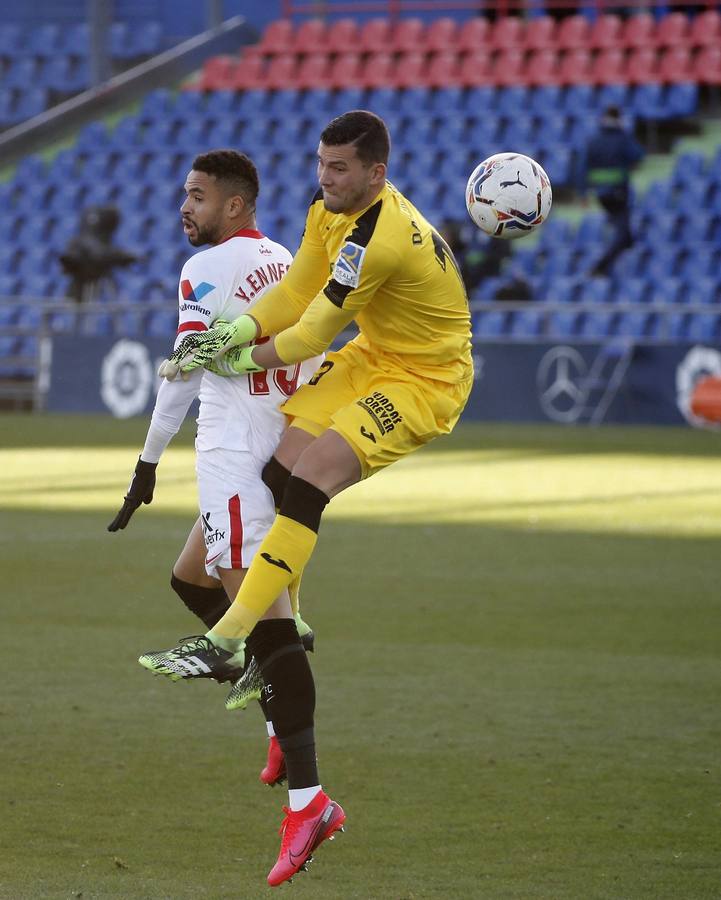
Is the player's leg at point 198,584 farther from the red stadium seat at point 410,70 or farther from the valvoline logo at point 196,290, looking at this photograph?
the red stadium seat at point 410,70

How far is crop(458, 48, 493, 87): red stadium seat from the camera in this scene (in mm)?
25812

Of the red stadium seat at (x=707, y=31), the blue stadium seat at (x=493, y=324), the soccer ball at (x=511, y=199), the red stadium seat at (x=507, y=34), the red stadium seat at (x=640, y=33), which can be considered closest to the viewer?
the soccer ball at (x=511, y=199)

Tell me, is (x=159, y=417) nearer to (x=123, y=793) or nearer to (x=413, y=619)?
(x=123, y=793)

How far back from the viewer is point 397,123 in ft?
85.0

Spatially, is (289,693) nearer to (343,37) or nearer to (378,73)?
(378,73)

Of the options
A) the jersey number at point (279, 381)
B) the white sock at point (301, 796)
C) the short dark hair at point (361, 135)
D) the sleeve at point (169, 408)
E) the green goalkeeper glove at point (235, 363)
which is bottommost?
the white sock at point (301, 796)

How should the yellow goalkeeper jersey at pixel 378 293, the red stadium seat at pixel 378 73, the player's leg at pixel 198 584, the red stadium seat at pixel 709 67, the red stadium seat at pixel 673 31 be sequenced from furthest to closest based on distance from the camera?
the red stadium seat at pixel 378 73 < the red stadium seat at pixel 673 31 < the red stadium seat at pixel 709 67 < the player's leg at pixel 198 584 < the yellow goalkeeper jersey at pixel 378 293

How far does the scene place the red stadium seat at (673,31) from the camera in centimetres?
2461

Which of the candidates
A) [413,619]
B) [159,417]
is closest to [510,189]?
[159,417]

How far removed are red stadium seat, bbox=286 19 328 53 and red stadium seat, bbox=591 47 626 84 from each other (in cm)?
504

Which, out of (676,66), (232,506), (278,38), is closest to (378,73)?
(278,38)

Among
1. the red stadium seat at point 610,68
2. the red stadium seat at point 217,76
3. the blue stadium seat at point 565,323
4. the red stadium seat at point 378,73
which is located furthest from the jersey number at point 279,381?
the red stadium seat at point 217,76

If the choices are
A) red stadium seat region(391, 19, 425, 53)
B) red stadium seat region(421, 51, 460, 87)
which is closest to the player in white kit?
red stadium seat region(421, 51, 460, 87)

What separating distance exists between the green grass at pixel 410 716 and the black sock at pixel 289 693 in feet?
0.99
